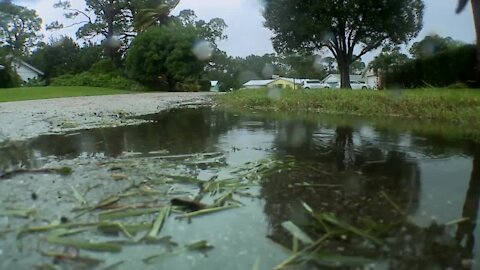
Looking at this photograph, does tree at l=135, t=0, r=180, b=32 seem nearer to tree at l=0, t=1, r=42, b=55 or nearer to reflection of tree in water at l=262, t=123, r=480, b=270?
tree at l=0, t=1, r=42, b=55

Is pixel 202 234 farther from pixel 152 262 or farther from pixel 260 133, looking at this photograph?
pixel 260 133

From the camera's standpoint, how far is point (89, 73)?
44.2m

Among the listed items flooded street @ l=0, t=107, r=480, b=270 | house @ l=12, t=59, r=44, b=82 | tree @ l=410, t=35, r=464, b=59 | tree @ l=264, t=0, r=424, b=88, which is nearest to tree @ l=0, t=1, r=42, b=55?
house @ l=12, t=59, r=44, b=82

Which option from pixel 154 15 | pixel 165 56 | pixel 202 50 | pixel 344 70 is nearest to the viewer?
pixel 344 70

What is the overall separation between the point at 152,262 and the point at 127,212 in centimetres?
90

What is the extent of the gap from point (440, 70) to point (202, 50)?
27.0 meters

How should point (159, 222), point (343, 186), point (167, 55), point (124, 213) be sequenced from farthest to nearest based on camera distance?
point (167, 55) → point (343, 186) → point (124, 213) → point (159, 222)

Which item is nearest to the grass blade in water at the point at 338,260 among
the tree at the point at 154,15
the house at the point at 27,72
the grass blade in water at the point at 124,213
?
the grass blade in water at the point at 124,213

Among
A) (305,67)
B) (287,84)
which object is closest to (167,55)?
(287,84)

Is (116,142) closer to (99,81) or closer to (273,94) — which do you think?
(273,94)

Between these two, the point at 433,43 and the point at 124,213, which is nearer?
the point at 124,213

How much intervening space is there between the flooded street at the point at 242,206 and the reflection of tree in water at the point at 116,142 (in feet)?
0.22

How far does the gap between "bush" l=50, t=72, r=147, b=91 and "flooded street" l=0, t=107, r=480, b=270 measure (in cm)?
3583

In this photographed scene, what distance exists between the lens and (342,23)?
22.8m
